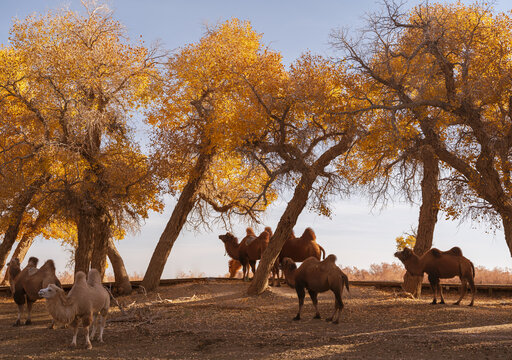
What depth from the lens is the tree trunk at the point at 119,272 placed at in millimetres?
23462

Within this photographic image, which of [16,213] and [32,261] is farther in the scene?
[16,213]

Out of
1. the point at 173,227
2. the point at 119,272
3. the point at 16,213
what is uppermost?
the point at 16,213

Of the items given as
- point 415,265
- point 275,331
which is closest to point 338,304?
point 275,331

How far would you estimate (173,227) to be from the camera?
23.2 m

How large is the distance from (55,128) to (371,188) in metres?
13.1

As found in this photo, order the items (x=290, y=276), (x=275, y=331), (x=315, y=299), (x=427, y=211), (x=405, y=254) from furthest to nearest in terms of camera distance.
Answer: (x=427, y=211), (x=405, y=254), (x=290, y=276), (x=315, y=299), (x=275, y=331)

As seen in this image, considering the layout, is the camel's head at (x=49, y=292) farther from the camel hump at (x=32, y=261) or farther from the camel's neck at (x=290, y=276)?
the camel's neck at (x=290, y=276)

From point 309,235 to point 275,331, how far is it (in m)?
8.81

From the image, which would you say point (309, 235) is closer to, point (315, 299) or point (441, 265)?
point (441, 265)

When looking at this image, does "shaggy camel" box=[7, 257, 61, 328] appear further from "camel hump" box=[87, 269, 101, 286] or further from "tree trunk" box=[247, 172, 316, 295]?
"tree trunk" box=[247, 172, 316, 295]

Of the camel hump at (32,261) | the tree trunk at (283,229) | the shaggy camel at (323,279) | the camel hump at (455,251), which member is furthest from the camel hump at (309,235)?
the camel hump at (32,261)

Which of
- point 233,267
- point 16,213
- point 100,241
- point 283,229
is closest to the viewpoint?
point 283,229

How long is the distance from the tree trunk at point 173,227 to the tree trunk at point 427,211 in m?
8.58

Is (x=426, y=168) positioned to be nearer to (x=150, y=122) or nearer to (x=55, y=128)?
(x=150, y=122)
